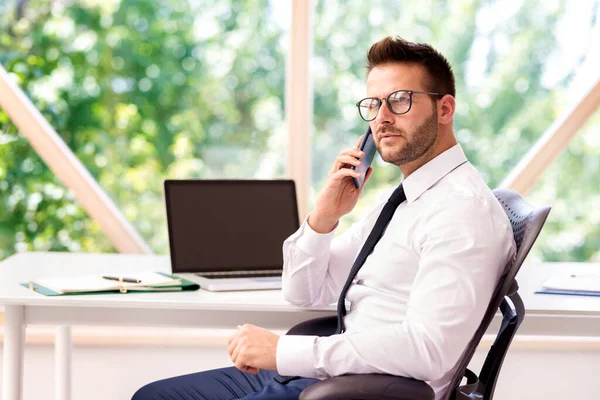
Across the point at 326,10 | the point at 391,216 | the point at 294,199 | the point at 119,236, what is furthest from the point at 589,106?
the point at 119,236

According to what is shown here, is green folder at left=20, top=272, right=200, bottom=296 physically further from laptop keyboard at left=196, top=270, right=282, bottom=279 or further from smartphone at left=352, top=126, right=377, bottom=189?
smartphone at left=352, top=126, right=377, bottom=189

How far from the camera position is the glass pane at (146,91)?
13.2ft

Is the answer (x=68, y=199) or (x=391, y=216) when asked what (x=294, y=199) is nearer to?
(x=391, y=216)

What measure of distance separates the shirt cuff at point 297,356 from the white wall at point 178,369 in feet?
6.62

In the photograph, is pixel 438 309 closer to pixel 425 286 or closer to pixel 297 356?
pixel 425 286

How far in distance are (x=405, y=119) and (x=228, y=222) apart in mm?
979

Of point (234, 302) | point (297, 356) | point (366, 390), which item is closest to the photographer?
point (366, 390)

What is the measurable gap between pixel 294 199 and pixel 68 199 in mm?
1704

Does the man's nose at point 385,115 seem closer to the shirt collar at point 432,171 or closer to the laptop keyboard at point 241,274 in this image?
the shirt collar at point 432,171

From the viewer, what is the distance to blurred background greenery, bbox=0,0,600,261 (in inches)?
157

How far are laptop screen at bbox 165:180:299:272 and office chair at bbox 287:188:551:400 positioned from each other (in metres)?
0.97

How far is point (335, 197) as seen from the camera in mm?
2256

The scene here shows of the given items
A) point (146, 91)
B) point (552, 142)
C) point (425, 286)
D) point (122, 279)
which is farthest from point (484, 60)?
point (425, 286)

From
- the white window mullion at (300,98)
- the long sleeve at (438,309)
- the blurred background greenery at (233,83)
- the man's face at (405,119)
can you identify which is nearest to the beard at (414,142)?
the man's face at (405,119)
